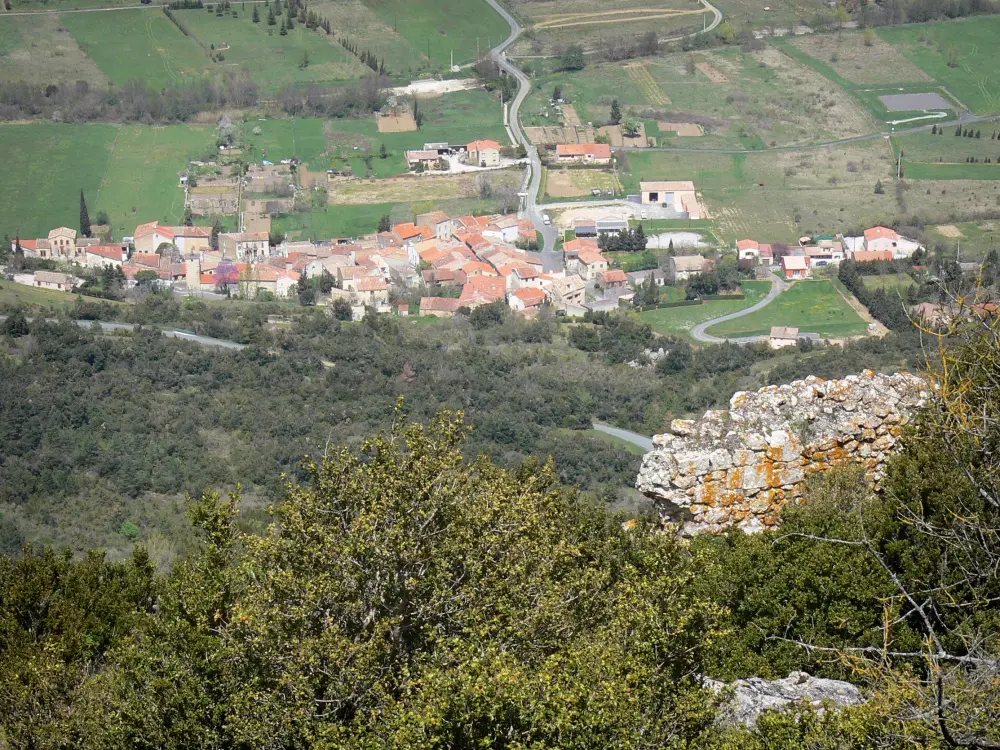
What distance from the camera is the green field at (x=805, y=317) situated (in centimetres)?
5925

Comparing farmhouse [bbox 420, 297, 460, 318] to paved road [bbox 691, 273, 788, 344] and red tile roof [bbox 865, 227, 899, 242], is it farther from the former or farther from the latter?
red tile roof [bbox 865, 227, 899, 242]

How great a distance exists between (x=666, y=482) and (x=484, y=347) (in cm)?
4071

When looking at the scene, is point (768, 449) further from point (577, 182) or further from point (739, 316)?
point (577, 182)

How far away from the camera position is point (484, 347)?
57438 millimetres

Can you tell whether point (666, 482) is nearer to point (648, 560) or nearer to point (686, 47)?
point (648, 560)

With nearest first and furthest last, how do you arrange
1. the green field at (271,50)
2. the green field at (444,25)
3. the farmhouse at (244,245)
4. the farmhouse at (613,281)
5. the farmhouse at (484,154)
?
the farmhouse at (613,281), the farmhouse at (244,245), the farmhouse at (484,154), the green field at (271,50), the green field at (444,25)

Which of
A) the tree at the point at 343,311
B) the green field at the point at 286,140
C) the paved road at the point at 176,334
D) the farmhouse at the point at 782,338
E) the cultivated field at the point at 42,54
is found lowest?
the tree at the point at 343,311

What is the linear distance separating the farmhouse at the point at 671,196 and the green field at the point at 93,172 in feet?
89.8

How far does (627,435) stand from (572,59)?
2242 inches

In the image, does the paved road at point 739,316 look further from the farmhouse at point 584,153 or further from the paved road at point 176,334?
the paved road at point 176,334

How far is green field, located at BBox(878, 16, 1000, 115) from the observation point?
301ft

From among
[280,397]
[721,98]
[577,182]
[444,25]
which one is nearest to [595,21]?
[444,25]

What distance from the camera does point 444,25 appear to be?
341 ft

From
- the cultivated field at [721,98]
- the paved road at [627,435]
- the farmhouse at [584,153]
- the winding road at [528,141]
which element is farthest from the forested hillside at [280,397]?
the cultivated field at [721,98]
